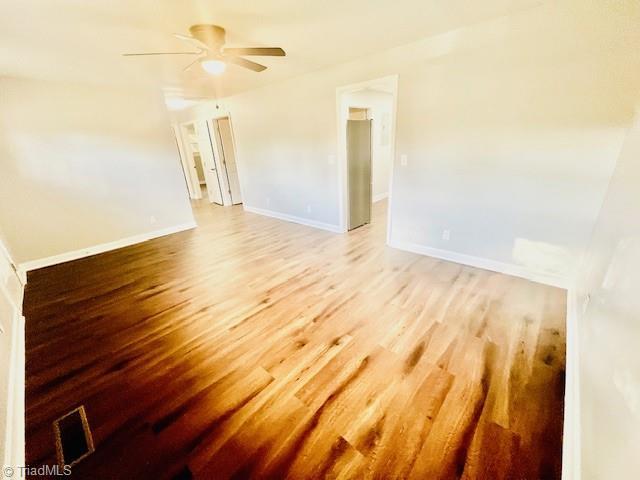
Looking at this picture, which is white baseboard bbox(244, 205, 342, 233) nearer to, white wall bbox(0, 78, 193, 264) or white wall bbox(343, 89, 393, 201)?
white wall bbox(343, 89, 393, 201)

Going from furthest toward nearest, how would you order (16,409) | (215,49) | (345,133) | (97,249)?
1. (97,249)
2. (345,133)
3. (215,49)
4. (16,409)

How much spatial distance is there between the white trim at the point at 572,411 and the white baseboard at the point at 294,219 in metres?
3.00

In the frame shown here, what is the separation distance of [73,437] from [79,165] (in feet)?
12.2

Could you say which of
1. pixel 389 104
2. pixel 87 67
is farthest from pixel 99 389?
pixel 389 104

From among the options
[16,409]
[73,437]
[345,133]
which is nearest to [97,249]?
[16,409]

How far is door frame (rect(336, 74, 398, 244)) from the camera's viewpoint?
2881 mm

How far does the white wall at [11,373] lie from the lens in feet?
3.91

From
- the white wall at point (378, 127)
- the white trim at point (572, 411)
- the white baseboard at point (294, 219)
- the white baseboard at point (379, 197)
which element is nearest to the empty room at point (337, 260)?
the white trim at point (572, 411)

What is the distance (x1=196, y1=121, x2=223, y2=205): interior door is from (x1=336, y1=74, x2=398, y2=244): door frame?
3920 mm

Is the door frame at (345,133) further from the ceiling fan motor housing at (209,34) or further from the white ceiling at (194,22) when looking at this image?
the ceiling fan motor housing at (209,34)

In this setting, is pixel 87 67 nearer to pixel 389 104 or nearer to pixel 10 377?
pixel 10 377

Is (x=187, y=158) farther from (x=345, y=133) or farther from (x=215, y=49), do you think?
(x=215, y=49)

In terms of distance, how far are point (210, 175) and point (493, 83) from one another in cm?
624

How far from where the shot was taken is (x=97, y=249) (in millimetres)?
3770
